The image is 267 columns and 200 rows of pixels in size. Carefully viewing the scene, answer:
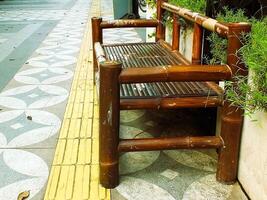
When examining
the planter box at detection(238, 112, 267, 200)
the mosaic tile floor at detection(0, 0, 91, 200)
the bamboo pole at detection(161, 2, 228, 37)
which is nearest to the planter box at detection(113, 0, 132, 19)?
the mosaic tile floor at detection(0, 0, 91, 200)

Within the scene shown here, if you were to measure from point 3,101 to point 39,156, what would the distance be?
3.70 ft

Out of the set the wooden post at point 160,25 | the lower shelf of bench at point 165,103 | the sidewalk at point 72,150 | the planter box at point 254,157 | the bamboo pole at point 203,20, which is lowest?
the sidewalk at point 72,150

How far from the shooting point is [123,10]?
300 inches

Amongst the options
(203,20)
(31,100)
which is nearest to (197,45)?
(203,20)

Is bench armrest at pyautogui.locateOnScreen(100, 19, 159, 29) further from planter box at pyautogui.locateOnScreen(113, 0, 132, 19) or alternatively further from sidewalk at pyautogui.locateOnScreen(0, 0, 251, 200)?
planter box at pyautogui.locateOnScreen(113, 0, 132, 19)

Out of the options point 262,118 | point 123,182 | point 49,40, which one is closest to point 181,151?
point 123,182

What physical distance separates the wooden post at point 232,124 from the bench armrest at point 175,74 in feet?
0.20

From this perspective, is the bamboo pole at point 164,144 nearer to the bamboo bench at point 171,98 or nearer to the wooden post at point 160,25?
the bamboo bench at point 171,98

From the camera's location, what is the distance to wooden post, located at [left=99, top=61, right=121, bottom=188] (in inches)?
66.7

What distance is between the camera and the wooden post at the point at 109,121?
5.56ft

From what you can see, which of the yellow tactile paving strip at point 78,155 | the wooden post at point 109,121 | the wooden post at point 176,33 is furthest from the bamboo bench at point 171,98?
the wooden post at point 176,33

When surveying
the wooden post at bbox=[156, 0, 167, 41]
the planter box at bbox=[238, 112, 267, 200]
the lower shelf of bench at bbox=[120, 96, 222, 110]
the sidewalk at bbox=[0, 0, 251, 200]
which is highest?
the wooden post at bbox=[156, 0, 167, 41]

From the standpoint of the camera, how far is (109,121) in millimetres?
1764

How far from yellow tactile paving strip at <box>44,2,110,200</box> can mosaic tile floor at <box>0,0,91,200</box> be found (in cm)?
6
